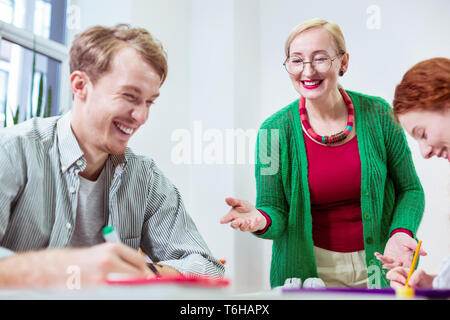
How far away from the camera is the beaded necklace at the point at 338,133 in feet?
4.50

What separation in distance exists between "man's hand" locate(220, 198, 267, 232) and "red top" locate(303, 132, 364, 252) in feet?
0.62

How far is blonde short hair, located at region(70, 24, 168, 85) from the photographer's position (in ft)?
3.85

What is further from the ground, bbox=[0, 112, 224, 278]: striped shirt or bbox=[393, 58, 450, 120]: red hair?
bbox=[393, 58, 450, 120]: red hair

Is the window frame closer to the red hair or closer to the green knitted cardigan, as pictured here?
the green knitted cardigan

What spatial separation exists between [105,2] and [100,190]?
2.09 ft

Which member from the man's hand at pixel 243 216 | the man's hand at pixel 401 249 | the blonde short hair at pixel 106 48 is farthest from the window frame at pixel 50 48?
the man's hand at pixel 401 249

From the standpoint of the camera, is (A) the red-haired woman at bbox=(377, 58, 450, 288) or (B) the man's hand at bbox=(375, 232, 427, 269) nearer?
(A) the red-haired woman at bbox=(377, 58, 450, 288)

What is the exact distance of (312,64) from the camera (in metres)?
1.37

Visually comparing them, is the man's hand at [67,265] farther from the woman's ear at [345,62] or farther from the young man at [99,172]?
the woman's ear at [345,62]

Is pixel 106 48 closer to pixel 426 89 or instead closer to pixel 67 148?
pixel 67 148

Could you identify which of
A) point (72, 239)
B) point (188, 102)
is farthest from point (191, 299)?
point (188, 102)

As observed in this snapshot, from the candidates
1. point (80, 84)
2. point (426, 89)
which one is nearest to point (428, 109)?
point (426, 89)

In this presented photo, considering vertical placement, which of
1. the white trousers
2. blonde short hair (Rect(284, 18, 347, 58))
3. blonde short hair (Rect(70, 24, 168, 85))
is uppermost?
blonde short hair (Rect(284, 18, 347, 58))

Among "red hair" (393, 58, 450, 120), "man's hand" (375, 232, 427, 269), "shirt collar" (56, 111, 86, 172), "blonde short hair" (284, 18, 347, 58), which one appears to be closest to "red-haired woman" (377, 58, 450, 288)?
"red hair" (393, 58, 450, 120)
